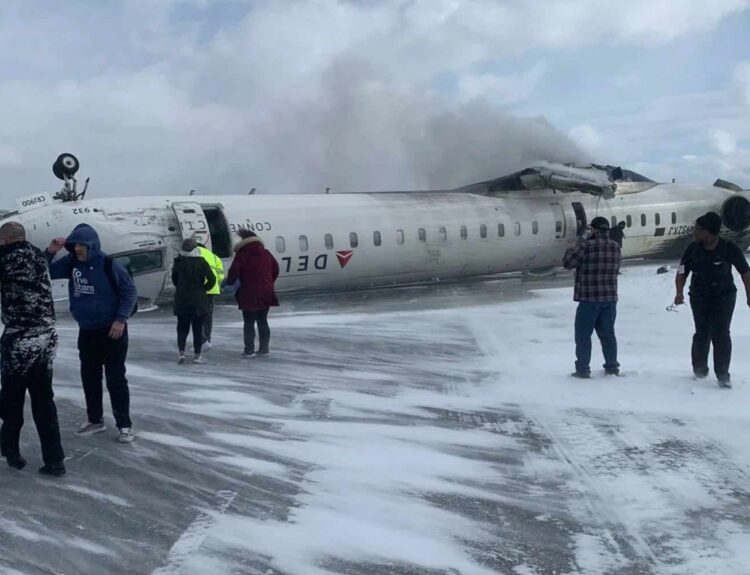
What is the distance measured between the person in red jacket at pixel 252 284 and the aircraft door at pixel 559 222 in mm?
11825

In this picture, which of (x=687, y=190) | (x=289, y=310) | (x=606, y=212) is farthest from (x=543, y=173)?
(x=289, y=310)

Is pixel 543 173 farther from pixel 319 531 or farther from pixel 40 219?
pixel 319 531

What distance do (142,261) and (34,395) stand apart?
10308 millimetres

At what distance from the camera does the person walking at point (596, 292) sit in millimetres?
8680

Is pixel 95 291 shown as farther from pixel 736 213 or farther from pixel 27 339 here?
pixel 736 213

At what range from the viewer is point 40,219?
51.1 feet

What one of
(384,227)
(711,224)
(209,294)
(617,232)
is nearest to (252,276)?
(209,294)

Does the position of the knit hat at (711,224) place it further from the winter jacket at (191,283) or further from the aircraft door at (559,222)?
the aircraft door at (559,222)

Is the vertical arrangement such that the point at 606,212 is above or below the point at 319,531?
above

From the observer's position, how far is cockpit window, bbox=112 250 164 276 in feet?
51.2

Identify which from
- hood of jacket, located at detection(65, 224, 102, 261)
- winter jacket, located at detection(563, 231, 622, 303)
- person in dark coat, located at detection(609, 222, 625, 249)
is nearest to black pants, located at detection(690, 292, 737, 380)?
winter jacket, located at detection(563, 231, 622, 303)

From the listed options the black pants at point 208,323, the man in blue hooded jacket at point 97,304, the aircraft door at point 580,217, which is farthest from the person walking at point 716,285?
the aircraft door at point 580,217

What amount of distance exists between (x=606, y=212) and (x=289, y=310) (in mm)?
9968

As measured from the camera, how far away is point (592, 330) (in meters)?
8.69
